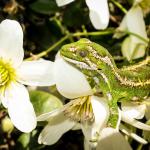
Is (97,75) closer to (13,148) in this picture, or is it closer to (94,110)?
(94,110)

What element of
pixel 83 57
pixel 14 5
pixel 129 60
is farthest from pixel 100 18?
pixel 14 5

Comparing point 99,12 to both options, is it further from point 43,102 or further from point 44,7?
point 44,7

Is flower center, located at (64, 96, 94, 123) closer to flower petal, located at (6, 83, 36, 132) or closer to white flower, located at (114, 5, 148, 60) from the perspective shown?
flower petal, located at (6, 83, 36, 132)

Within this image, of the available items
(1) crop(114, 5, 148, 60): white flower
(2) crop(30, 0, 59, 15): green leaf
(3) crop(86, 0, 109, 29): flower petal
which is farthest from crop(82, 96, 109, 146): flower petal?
(2) crop(30, 0, 59, 15): green leaf

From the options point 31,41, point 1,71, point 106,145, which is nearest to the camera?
point 106,145

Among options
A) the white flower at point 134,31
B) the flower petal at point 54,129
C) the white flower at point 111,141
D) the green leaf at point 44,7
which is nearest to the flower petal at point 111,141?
the white flower at point 111,141

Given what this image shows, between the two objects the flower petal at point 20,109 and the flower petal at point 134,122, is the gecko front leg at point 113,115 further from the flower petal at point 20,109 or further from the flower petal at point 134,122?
the flower petal at point 20,109

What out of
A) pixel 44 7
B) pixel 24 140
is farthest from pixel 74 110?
pixel 44 7
